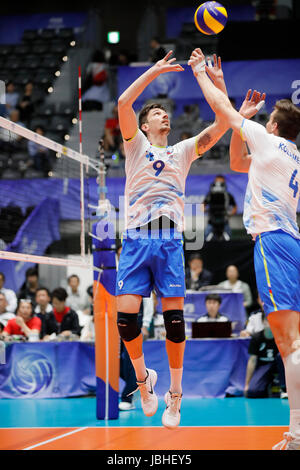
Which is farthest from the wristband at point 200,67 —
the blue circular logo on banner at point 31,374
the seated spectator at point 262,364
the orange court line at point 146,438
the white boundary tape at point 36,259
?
the blue circular logo on banner at point 31,374

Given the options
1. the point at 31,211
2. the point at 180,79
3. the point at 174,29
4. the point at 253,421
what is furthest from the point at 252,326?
the point at 174,29

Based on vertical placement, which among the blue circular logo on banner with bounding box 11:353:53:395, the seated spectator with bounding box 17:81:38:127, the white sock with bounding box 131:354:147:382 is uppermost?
the seated spectator with bounding box 17:81:38:127

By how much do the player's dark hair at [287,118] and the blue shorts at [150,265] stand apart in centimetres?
124

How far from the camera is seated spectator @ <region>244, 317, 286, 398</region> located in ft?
31.9

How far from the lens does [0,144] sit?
54.8 ft

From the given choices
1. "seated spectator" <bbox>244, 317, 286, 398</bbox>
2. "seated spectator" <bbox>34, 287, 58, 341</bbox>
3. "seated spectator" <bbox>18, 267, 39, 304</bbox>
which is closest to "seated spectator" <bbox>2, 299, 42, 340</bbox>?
"seated spectator" <bbox>34, 287, 58, 341</bbox>

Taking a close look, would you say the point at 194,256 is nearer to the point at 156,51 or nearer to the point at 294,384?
the point at 294,384

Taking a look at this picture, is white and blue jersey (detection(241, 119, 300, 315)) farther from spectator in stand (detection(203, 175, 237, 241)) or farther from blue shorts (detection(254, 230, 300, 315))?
spectator in stand (detection(203, 175, 237, 241))

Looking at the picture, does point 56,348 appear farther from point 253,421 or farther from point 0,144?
point 0,144

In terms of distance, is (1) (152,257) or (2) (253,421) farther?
(2) (253,421)

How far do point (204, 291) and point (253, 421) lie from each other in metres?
3.79

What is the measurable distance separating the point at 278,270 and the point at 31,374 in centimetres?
660

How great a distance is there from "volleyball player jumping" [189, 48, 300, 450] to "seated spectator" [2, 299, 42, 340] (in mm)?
6375

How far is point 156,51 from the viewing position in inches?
694
